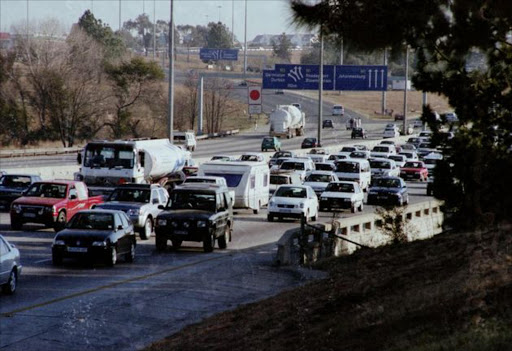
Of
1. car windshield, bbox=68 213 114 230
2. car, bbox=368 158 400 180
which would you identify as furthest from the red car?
car windshield, bbox=68 213 114 230

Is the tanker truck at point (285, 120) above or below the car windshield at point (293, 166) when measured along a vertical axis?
above

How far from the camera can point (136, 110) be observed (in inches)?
4626

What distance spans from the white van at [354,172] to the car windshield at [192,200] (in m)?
25.9

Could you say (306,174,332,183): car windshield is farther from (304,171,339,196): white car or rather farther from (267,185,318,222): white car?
(267,185,318,222): white car

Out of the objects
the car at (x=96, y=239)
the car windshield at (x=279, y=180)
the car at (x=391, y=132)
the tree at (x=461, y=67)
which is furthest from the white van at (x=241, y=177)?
the car at (x=391, y=132)

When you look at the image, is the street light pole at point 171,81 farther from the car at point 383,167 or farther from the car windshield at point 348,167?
the car at point 383,167

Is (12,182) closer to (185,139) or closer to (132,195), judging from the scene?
(132,195)

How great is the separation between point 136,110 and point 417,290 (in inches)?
4064

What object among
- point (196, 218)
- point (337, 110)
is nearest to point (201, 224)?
point (196, 218)

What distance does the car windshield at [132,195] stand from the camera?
118 ft

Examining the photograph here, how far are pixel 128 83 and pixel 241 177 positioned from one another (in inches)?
2626

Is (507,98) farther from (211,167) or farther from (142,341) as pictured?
(211,167)

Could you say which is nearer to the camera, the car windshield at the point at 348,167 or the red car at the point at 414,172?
the car windshield at the point at 348,167

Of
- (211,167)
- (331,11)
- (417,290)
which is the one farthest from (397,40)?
(211,167)
